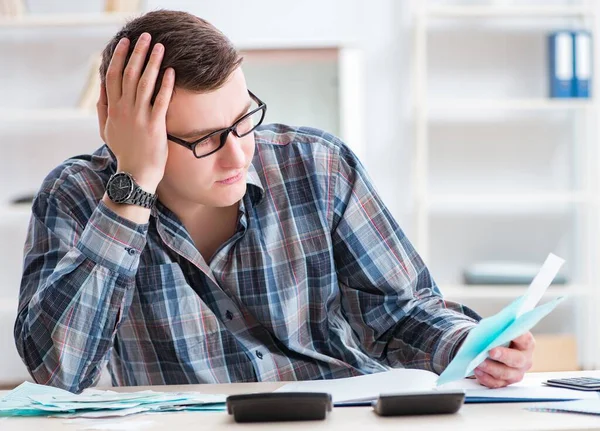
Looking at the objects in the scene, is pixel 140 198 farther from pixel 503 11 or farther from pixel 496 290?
pixel 503 11

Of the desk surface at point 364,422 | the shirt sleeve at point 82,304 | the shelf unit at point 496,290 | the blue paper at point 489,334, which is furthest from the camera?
the shelf unit at point 496,290

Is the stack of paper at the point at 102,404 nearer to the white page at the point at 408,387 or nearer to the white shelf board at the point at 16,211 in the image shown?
the white page at the point at 408,387

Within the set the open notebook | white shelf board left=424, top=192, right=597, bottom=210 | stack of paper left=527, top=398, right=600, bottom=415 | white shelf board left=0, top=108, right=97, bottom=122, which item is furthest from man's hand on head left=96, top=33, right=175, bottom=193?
white shelf board left=424, top=192, right=597, bottom=210

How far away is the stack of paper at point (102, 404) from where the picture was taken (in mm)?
922

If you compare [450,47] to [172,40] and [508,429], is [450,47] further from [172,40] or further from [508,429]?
[508,429]

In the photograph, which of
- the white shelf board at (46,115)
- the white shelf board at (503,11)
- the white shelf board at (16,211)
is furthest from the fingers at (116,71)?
the white shelf board at (503,11)

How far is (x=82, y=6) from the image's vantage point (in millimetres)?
3689

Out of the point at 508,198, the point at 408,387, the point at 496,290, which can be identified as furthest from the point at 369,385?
the point at 508,198

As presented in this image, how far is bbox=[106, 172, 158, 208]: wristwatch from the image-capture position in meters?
1.22

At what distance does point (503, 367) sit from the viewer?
1016 millimetres

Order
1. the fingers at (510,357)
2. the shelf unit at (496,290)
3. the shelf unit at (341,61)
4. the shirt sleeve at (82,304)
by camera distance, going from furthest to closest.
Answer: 1. the shelf unit at (341,61)
2. the shelf unit at (496,290)
3. the shirt sleeve at (82,304)
4. the fingers at (510,357)

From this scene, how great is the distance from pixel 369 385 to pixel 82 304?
1.37 ft

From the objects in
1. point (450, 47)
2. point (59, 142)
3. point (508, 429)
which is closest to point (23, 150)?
point (59, 142)

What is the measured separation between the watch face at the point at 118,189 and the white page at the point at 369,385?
36 cm
